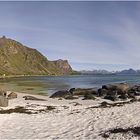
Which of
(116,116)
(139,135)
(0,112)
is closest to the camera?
(139,135)

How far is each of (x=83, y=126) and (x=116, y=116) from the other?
3.56 meters

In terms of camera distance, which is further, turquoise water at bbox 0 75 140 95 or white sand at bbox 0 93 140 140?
turquoise water at bbox 0 75 140 95

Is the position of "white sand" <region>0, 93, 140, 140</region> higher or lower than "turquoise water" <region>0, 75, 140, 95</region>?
lower

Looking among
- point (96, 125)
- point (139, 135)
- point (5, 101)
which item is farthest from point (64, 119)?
point (5, 101)

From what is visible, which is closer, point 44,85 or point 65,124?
point 65,124

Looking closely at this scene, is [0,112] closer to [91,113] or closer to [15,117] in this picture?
[15,117]

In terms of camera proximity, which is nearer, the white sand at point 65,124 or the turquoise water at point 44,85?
the white sand at point 65,124

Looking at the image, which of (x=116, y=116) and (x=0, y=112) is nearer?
(x=116, y=116)

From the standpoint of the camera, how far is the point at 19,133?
648 inches

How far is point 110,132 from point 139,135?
159 cm

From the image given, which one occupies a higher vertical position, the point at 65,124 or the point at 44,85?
the point at 44,85

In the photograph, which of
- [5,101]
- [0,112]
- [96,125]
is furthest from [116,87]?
[96,125]

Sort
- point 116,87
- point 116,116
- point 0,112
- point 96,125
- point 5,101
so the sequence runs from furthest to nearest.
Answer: point 116,87 < point 5,101 < point 0,112 < point 116,116 < point 96,125

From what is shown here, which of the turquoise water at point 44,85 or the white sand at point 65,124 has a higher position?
the turquoise water at point 44,85
